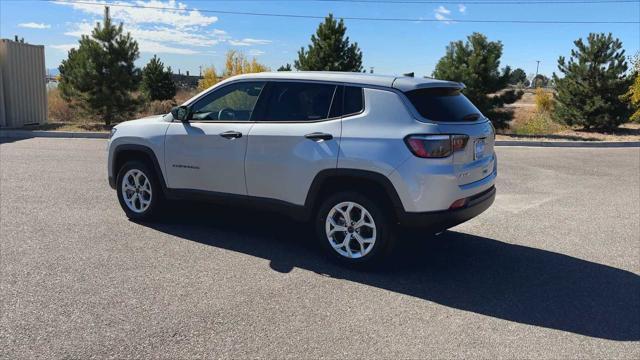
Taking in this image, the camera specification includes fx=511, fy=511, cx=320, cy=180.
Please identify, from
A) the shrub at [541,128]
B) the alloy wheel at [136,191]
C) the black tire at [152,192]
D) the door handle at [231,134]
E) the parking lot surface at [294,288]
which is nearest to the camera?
the parking lot surface at [294,288]

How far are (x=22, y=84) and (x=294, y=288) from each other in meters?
16.9

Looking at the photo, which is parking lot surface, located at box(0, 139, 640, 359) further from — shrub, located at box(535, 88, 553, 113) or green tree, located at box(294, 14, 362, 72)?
shrub, located at box(535, 88, 553, 113)

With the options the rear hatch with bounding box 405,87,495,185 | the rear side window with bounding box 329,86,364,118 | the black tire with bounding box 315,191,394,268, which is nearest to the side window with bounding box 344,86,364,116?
the rear side window with bounding box 329,86,364,118

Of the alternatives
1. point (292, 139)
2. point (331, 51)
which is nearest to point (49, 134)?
point (331, 51)

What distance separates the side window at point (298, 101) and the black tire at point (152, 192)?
169 cm

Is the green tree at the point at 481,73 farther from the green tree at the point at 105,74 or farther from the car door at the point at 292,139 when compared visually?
the car door at the point at 292,139

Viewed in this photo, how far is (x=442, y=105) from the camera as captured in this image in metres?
4.66

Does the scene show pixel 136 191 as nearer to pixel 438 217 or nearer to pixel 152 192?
pixel 152 192

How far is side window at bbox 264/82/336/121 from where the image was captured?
4910mm

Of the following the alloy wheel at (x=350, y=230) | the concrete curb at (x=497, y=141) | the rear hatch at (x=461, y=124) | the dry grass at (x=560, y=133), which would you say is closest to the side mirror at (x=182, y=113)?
the alloy wheel at (x=350, y=230)

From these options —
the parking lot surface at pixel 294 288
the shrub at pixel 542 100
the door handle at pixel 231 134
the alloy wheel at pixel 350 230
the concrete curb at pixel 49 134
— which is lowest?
the parking lot surface at pixel 294 288

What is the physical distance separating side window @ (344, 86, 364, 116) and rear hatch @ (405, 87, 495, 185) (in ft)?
1.44

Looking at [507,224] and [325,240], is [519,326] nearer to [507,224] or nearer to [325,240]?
[325,240]

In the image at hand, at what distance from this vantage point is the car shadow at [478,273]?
13.1ft
